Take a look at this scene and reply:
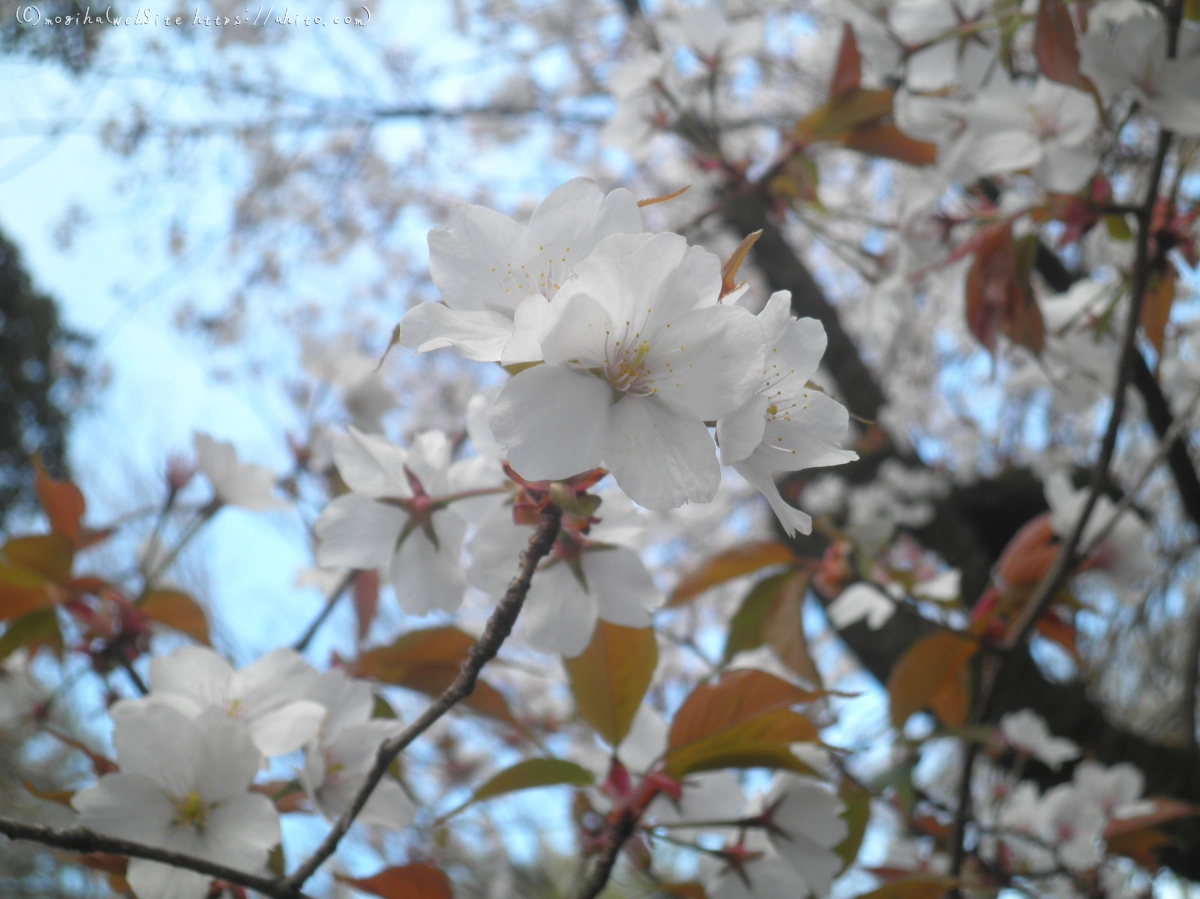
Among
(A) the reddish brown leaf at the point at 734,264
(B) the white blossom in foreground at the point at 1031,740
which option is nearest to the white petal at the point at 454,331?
(A) the reddish brown leaf at the point at 734,264

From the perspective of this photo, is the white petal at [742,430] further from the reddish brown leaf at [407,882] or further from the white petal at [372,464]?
the reddish brown leaf at [407,882]

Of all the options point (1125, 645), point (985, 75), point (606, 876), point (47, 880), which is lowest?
point (47, 880)

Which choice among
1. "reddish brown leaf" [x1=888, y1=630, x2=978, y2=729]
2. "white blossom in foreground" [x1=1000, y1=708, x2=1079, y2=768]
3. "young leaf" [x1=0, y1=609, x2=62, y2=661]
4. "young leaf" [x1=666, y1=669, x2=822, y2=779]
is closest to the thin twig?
"young leaf" [x1=0, y1=609, x2=62, y2=661]

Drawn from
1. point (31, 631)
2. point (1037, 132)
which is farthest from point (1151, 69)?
point (31, 631)

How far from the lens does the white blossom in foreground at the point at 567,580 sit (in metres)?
0.52

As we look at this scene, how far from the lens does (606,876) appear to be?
0.54 meters

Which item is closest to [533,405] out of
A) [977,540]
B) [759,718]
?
[759,718]

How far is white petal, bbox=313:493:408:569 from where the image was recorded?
0.55m

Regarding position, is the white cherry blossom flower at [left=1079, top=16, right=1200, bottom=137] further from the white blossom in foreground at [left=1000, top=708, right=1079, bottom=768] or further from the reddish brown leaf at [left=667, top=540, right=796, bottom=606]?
the white blossom in foreground at [left=1000, top=708, right=1079, bottom=768]

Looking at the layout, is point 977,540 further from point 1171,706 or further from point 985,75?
point 985,75

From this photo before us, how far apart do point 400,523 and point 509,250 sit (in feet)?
0.69

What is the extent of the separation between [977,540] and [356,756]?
2.65 metres

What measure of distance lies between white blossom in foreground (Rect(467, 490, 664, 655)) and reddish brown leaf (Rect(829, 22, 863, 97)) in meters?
0.72

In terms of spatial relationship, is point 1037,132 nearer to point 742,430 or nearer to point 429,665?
point 742,430
